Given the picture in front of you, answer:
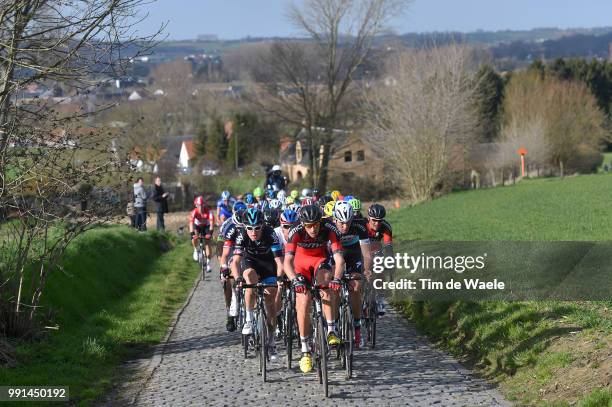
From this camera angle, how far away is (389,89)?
6619 centimetres

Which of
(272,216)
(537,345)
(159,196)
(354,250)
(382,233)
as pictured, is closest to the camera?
(537,345)

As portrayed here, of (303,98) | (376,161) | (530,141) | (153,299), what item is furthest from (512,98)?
(153,299)

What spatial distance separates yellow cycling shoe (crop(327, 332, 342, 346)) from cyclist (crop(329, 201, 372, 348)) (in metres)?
1.28

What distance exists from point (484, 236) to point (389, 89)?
4420 centimetres

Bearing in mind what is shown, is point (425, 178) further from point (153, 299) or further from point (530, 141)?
point (153, 299)

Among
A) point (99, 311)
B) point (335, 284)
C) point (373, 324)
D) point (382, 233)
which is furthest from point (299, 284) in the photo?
point (99, 311)

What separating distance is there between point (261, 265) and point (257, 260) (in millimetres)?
90

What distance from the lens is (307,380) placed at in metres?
11.1

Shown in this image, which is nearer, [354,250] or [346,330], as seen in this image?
[346,330]

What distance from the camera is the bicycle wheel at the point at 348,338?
433 inches

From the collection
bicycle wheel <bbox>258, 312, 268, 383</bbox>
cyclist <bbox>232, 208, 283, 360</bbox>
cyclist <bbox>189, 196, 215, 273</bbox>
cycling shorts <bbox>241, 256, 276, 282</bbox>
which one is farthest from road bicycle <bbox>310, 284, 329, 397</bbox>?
cyclist <bbox>189, 196, 215, 273</bbox>

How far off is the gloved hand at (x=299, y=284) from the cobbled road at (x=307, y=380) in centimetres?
112

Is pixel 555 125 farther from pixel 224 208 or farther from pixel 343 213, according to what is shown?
pixel 343 213

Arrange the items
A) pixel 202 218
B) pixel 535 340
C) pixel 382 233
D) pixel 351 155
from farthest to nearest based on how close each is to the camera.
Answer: pixel 351 155 → pixel 202 218 → pixel 382 233 → pixel 535 340
